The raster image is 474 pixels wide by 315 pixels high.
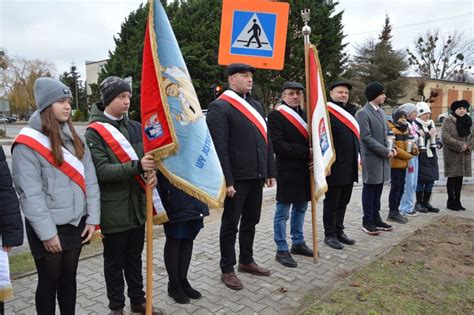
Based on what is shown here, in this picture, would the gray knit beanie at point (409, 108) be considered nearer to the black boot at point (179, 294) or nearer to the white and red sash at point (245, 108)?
the white and red sash at point (245, 108)

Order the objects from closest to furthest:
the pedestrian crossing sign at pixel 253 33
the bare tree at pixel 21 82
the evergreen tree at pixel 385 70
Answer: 1. the pedestrian crossing sign at pixel 253 33
2. the evergreen tree at pixel 385 70
3. the bare tree at pixel 21 82

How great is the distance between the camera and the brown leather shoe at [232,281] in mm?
3965

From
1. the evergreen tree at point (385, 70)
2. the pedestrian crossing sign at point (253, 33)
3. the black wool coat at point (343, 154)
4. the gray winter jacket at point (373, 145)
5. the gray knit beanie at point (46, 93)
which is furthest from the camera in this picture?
the evergreen tree at point (385, 70)

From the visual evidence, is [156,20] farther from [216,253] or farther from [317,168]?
[216,253]

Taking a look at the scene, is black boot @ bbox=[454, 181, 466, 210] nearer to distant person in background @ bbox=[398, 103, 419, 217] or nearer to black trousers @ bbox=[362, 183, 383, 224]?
distant person in background @ bbox=[398, 103, 419, 217]

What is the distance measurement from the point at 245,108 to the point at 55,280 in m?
2.30

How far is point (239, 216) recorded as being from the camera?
4.11m

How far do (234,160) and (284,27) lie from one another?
2.14 meters

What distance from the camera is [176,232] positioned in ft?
11.6

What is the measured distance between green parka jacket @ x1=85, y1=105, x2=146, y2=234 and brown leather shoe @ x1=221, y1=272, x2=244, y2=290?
124cm

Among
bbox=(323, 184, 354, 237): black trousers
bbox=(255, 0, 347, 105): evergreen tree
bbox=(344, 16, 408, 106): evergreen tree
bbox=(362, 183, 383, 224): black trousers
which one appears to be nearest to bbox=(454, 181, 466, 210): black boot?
bbox=(362, 183, 383, 224): black trousers

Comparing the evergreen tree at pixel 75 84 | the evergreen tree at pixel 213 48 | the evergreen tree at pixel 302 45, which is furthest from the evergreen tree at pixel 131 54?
the evergreen tree at pixel 75 84

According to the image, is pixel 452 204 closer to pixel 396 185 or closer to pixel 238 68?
pixel 396 185

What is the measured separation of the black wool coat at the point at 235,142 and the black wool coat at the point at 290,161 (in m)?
0.59
